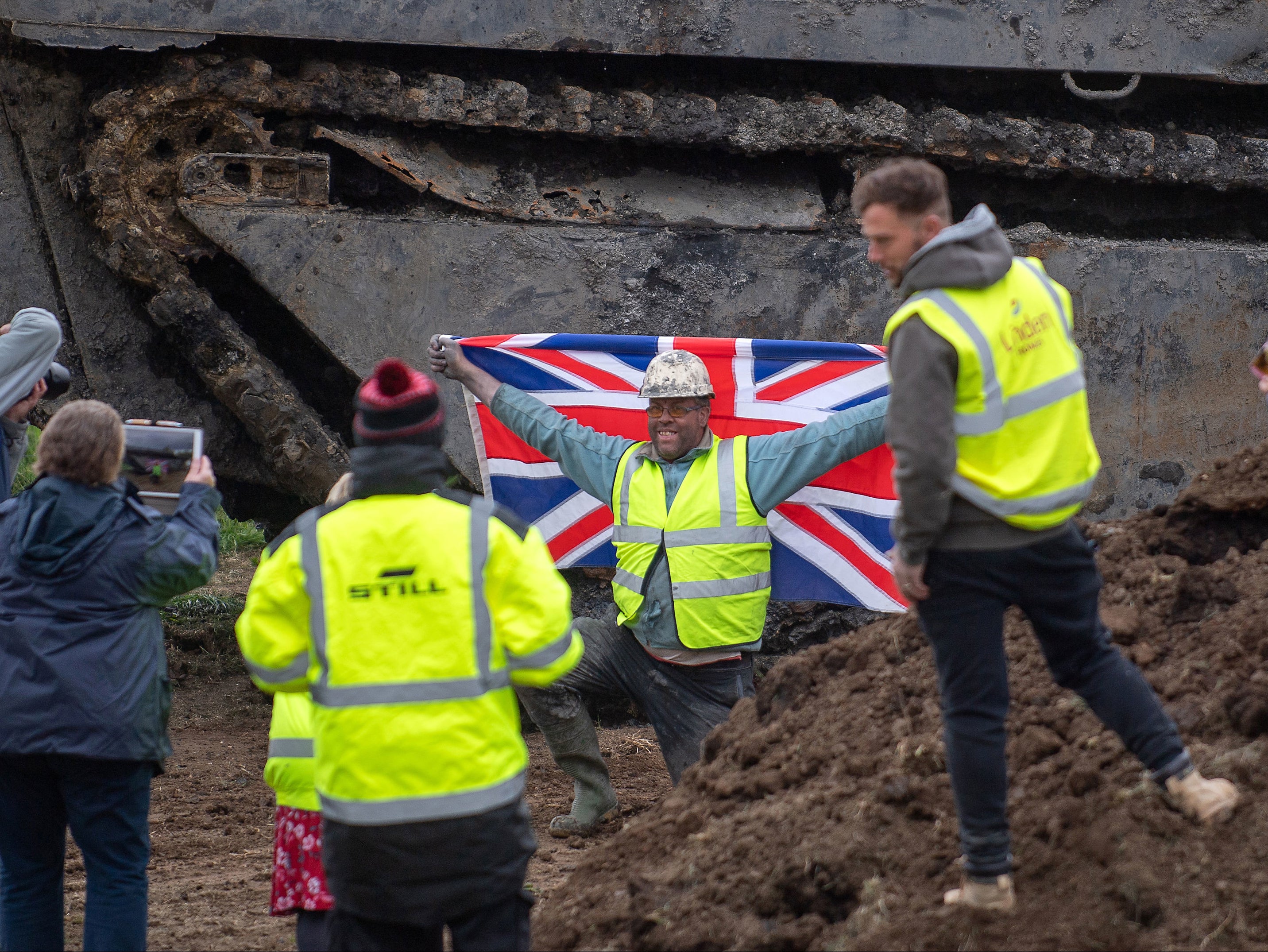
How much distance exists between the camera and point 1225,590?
3.80 metres

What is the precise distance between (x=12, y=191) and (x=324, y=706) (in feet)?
12.8

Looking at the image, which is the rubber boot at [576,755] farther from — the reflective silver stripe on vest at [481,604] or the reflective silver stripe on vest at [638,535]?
the reflective silver stripe on vest at [481,604]

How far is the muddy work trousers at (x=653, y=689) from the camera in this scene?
4.92 meters

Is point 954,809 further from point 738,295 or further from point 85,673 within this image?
point 738,295

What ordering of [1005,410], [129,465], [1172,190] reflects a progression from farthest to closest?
[1172,190] < [129,465] < [1005,410]

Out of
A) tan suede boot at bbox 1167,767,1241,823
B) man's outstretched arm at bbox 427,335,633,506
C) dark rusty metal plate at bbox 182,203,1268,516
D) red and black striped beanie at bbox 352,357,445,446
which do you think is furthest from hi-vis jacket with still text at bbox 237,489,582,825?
dark rusty metal plate at bbox 182,203,1268,516

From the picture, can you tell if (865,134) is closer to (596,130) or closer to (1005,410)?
(596,130)

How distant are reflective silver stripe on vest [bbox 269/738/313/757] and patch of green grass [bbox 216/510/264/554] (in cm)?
741

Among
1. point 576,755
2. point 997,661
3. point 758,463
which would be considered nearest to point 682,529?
point 758,463

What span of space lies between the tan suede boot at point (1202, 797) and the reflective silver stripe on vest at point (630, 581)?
2253 millimetres

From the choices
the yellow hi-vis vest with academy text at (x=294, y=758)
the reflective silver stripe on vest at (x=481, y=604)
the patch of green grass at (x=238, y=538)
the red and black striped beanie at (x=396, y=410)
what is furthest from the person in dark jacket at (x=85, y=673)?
the patch of green grass at (x=238, y=538)

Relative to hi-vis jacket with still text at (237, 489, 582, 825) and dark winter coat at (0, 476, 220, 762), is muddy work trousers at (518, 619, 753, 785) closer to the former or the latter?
dark winter coat at (0, 476, 220, 762)

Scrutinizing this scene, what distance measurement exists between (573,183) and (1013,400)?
351 cm

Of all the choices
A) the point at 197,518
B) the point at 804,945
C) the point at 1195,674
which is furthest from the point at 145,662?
the point at 1195,674
